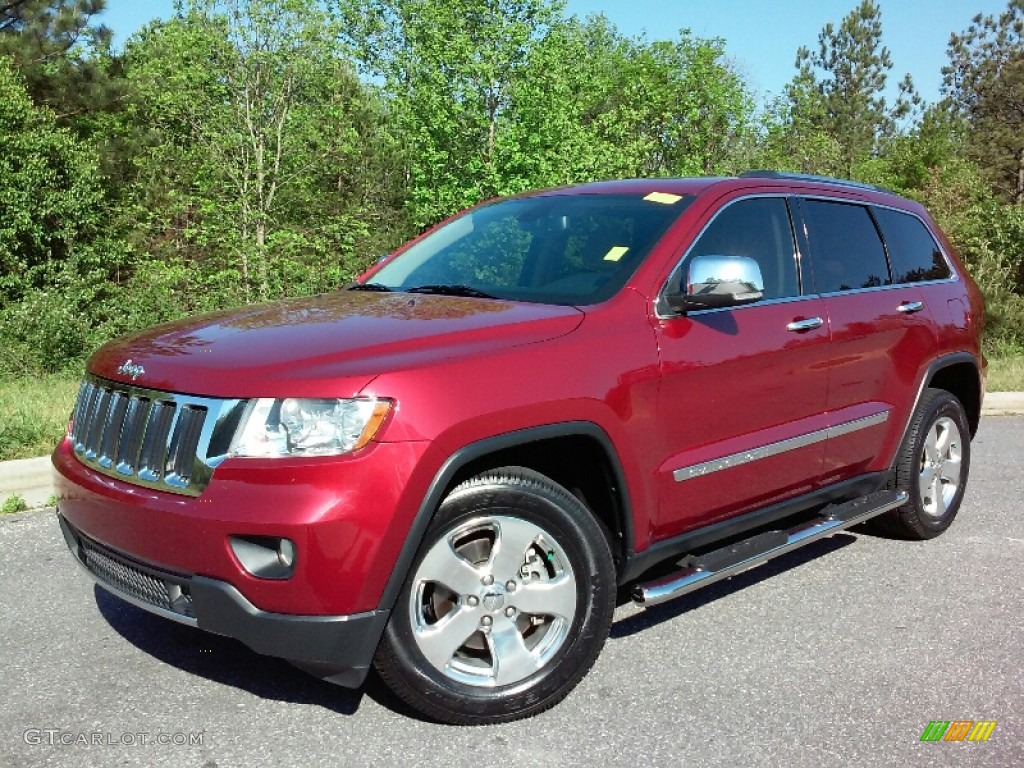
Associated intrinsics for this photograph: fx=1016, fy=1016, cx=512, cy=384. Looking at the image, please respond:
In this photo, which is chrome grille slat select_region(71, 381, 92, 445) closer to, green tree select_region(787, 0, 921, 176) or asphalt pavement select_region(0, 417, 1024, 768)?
asphalt pavement select_region(0, 417, 1024, 768)

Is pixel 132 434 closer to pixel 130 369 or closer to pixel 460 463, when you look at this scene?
pixel 130 369

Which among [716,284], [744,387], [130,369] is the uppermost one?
[716,284]

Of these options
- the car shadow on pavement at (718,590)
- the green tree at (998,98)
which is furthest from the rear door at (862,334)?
the green tree at (998,98)

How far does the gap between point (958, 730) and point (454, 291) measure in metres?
2.39

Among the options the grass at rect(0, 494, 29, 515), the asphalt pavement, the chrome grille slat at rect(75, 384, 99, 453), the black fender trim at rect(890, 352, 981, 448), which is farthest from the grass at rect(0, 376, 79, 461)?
the black fender trim at rect(890, 352, 981, 448)

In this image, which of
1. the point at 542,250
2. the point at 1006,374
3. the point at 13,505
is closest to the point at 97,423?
the point at 542,250

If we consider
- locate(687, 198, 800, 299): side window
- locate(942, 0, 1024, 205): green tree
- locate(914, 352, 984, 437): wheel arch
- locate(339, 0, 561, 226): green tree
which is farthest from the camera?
locate(942, 0, 1024, 205): green tree

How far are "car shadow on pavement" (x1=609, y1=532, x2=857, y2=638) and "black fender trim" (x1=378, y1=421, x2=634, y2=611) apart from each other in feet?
3.35

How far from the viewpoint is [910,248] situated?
541 centimetres

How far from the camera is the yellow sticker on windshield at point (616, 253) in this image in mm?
3971

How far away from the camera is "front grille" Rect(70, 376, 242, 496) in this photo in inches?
117

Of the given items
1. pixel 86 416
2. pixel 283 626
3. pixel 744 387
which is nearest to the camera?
pixel 283 626

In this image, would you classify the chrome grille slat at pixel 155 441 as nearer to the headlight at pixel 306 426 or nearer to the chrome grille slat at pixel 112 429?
the chrome grille slat at pixel 112 429

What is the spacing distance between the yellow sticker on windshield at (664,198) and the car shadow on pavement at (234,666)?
2.22m
